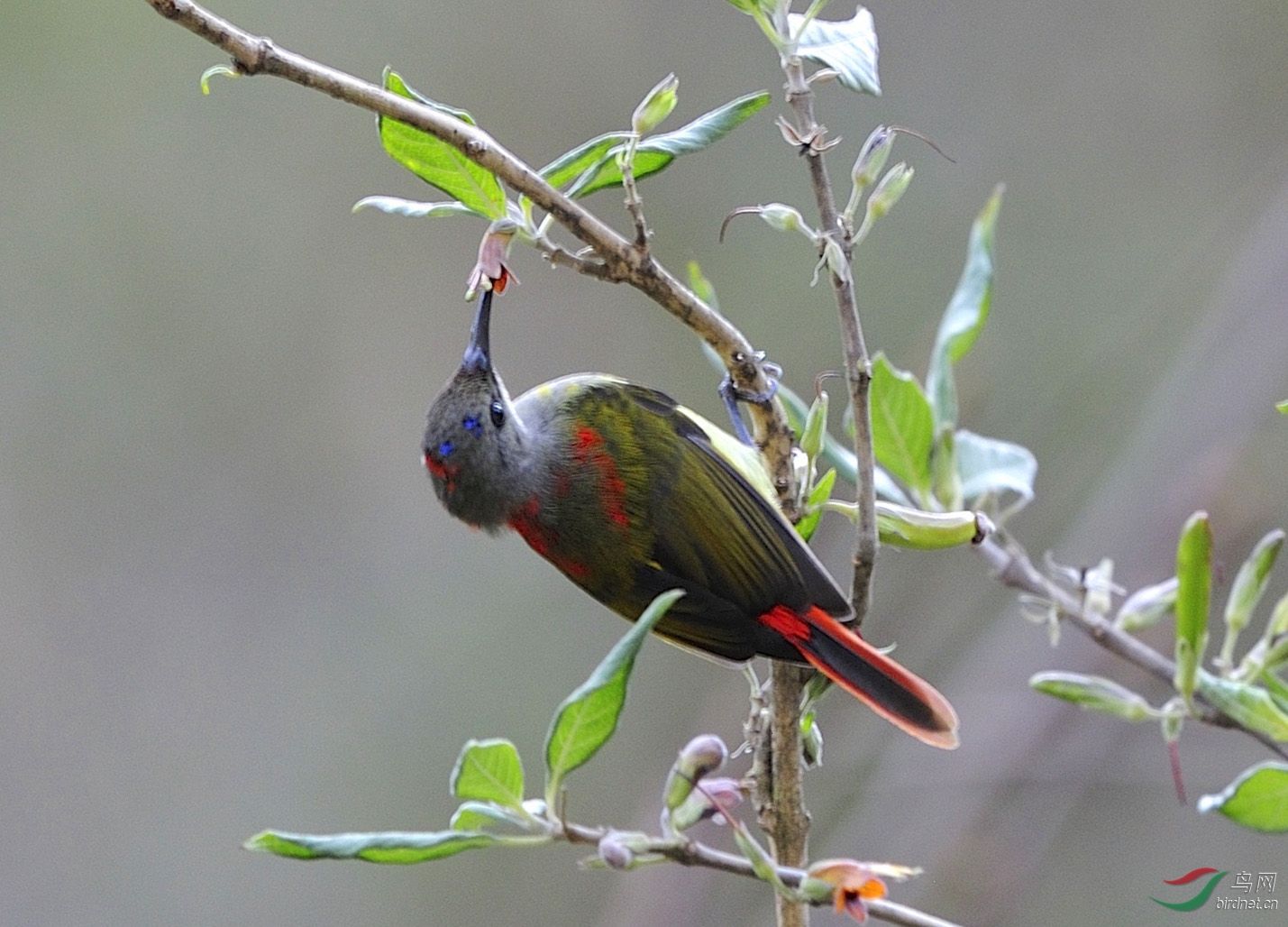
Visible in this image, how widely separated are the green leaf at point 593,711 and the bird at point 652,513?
0.42m

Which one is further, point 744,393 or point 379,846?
point 744,393

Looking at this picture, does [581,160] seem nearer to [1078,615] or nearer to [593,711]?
[593,711]

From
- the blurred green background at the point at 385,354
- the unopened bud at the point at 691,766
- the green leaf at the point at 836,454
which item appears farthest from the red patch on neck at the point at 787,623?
the blurred green background at the point at 385,354

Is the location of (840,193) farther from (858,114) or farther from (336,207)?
(336,207)

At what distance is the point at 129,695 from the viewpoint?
3.59 m

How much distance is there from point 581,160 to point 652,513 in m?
0.64

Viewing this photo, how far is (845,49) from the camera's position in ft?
3.05

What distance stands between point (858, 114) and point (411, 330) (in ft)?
4.48

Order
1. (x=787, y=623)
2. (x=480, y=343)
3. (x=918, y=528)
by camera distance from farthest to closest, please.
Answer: (x=480, y=343) < (x=787, y=623) < (x=918, y=528)

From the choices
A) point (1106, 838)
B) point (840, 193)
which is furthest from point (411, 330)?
point (1106, 838)

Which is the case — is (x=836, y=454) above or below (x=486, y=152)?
below
